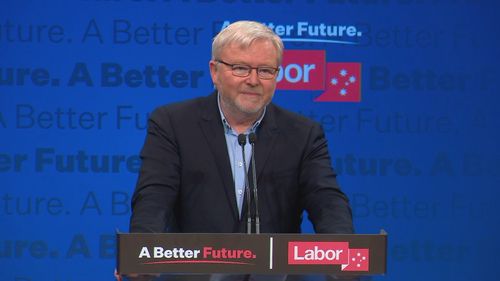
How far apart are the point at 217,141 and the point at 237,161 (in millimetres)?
99

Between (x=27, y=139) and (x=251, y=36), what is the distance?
2.34 meters

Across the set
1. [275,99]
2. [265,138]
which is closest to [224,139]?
[265,138]

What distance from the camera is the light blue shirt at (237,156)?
9.45 feet

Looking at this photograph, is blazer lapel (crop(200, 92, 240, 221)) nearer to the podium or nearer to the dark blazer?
the dark blazer

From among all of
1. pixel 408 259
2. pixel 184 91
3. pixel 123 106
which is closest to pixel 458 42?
pixel 408 259

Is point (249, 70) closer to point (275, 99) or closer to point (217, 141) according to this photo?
point (217, 141)

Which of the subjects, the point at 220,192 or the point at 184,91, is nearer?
the point at 220,192

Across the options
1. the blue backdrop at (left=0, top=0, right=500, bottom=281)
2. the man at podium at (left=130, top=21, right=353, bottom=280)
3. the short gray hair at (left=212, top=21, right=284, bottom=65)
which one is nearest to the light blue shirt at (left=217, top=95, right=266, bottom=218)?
the man at podium at (left=130, top=21, right=353, bottom=280)

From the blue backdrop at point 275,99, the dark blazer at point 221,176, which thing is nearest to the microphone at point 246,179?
the dark blazer at point 221,176

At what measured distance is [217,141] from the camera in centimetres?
294

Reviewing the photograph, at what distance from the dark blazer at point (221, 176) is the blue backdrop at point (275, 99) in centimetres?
178

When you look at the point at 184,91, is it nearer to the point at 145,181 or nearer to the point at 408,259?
the point at 408,259

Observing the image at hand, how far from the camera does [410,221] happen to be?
4.89m

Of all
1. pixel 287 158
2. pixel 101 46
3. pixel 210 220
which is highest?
pixel 101 46
